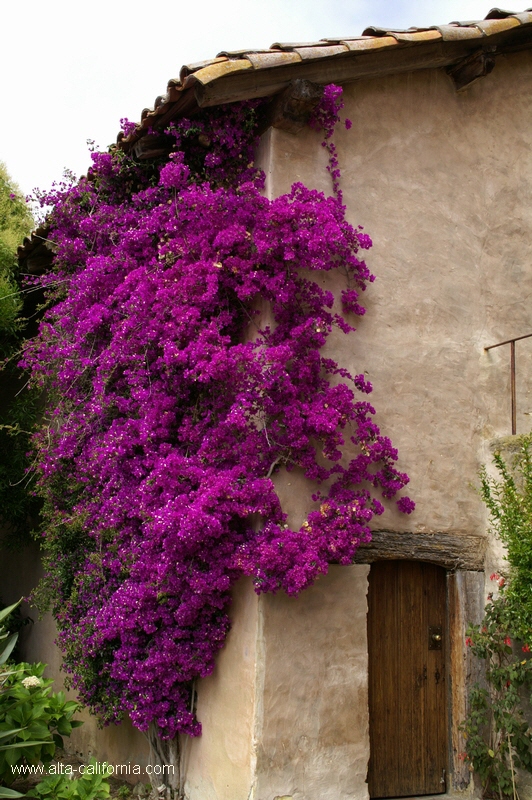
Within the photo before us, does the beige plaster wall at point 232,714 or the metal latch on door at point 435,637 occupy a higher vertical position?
the metal latch on door at point 435,637

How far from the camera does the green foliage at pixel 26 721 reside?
550cm

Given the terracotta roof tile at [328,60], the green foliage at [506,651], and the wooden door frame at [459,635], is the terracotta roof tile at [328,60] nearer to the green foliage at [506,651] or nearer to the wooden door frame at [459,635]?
the green foliage at [506,651]

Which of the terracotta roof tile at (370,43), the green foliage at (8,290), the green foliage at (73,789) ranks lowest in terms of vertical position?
the green foliage at (73,789)

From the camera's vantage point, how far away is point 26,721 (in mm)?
5707

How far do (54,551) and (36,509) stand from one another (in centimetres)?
182

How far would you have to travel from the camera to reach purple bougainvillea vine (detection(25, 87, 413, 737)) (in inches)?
218

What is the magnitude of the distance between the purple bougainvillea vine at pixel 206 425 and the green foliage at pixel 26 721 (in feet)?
1.01

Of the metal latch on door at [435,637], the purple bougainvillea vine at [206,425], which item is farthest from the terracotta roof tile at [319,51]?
the metal latch on door at [435,637]

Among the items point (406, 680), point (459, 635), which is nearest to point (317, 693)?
point (406, 680)

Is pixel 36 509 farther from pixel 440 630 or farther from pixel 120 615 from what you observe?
pixel 440 630

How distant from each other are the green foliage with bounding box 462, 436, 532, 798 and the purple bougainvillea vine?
0.85m

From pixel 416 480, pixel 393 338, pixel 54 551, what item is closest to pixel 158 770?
pixel 54 551

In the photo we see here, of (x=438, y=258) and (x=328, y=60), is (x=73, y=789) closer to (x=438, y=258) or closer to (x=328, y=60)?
(x=438, y=258)

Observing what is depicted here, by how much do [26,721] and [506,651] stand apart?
3716 millimetres
